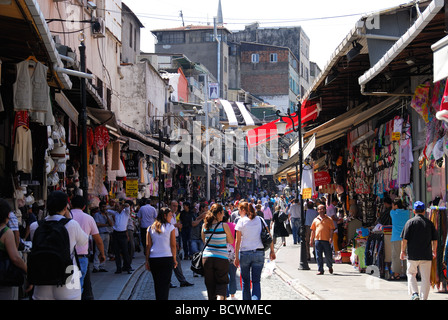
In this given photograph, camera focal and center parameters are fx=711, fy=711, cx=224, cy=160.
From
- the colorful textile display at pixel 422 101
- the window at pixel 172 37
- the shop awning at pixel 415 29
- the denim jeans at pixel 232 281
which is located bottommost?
the denim jeans at pixel 232 281

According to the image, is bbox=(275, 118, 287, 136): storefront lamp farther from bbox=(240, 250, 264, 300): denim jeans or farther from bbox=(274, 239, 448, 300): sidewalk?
bbox=(240, 250, 264, 300): denim jeans

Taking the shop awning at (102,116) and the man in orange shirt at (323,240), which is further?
the shop awning at (102,116)

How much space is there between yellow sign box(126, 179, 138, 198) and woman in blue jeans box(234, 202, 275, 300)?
14.2m

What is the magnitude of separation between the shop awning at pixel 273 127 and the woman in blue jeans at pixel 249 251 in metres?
9.97

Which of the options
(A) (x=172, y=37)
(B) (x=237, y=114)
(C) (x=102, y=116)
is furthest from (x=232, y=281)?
(A) (x=172, y=37)

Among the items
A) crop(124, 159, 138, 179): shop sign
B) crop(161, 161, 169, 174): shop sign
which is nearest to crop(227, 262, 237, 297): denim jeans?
crop(124, 159, 138, 179): shop sign

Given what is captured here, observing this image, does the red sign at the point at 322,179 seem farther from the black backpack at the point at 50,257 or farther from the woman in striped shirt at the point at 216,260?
the black backpack at the point at 50,257

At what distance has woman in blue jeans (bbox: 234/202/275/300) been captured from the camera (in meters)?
11.2

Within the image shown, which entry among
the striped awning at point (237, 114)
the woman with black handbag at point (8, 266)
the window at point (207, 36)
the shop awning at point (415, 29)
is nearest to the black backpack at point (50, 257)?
the woman with black handbag at point (8, 266)

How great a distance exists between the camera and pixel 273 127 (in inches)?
933

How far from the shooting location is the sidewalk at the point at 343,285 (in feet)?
41.2

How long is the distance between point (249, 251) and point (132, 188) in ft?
47.8

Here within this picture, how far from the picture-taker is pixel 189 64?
57.2m
